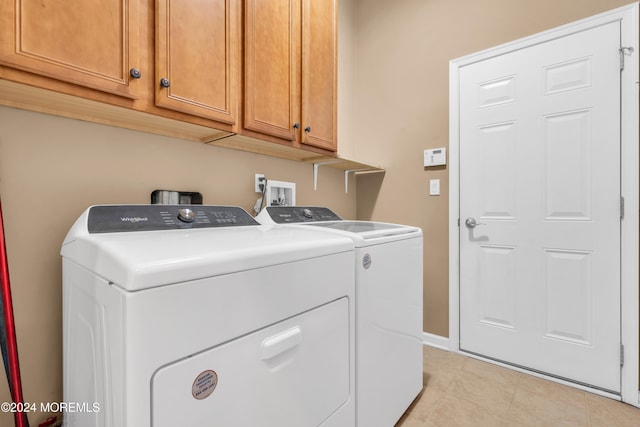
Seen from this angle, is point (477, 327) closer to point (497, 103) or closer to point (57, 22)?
point (497, 103)

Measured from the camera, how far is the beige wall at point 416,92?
2090 millimetres

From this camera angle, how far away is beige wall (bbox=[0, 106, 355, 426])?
39.4 inches

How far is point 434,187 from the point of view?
2270mm

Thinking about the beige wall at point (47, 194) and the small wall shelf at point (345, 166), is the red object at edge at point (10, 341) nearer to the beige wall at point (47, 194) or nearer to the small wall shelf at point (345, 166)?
the beige wall at point (47, 194)

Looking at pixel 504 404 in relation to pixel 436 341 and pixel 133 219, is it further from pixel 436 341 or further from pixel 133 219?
pixel 133 219

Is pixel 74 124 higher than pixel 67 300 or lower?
higher

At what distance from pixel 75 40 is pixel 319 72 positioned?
3.86 feet

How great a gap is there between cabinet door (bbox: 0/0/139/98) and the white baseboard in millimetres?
2330

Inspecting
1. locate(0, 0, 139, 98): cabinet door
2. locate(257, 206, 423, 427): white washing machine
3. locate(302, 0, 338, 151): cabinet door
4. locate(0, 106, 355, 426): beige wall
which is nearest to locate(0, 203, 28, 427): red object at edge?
locate(0, 106, 355, 426): beige wall

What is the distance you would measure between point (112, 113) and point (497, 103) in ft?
7.18

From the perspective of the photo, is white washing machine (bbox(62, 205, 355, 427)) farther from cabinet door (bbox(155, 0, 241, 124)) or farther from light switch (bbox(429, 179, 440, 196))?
light switch (bbox(429, 179, 440, 196))

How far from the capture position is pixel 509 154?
198cm

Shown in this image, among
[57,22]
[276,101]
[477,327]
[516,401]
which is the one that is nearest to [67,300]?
[57,22]

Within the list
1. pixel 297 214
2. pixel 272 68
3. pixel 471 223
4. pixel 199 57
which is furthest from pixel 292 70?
→ pixel 471 223
